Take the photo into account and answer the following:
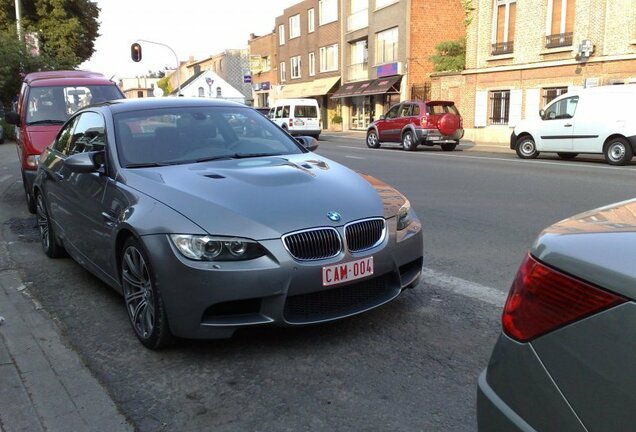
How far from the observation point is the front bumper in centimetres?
323

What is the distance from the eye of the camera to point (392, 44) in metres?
35.3

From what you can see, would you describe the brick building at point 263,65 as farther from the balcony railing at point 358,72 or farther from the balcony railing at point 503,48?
the balcony railing at point 503,48

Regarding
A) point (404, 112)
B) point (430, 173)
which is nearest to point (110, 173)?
point (430, 173)

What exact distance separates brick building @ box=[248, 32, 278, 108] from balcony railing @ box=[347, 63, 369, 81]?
49.0 ft

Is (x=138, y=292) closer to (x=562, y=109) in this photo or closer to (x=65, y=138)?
(x=65, y=138)

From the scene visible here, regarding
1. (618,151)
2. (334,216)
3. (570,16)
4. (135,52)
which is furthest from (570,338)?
(135,52)

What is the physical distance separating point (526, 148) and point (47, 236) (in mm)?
15021

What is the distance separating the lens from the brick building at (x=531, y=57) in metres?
20.7

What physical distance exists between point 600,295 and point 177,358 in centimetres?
266

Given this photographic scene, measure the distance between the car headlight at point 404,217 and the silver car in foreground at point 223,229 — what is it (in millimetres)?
31

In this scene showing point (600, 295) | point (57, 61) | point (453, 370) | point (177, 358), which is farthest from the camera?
point (57, 61)

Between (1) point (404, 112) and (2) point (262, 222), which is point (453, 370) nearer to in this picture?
(2) point (262, 222)

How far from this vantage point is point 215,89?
163ft

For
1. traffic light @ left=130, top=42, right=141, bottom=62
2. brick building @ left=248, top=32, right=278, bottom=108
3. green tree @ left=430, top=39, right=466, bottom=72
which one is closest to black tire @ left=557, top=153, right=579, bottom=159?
green tree @ left=430, top=39, right=466, bottom=72
